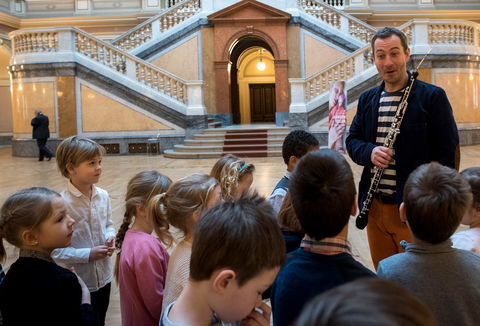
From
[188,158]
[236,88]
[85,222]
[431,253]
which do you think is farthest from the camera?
[236,88]

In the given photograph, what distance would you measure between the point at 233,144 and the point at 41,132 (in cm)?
545

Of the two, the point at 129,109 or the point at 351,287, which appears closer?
the point at 351,287

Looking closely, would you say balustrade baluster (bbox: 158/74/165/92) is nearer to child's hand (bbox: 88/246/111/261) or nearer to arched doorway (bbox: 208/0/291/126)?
arched doorway (bbox: 208/0/291/126)

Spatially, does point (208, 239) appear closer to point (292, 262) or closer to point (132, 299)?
point (292, 262)

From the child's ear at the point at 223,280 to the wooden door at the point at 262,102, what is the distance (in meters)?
21.8

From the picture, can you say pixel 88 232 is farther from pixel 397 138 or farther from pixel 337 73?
pixel 337 73

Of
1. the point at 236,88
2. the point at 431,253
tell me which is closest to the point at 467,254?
the point at 431,253

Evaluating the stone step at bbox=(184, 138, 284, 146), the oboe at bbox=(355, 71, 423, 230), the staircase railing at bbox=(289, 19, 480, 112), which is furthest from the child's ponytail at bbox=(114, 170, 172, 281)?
the staircase railing at bbox=(289, 19, 480, 112)

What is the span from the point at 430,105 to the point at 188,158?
11.4 m

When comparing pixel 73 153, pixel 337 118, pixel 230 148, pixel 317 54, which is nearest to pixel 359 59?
pixel 317 54

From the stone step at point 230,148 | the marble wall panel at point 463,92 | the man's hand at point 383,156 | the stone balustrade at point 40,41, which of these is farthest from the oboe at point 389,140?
the stone balustrade at point 40,41

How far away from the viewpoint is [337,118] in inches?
332

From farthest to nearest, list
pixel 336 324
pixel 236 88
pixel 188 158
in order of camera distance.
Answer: pixel 236 88
pixel 188 158
pixel 336 324

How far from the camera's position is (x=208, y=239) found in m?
1.36
